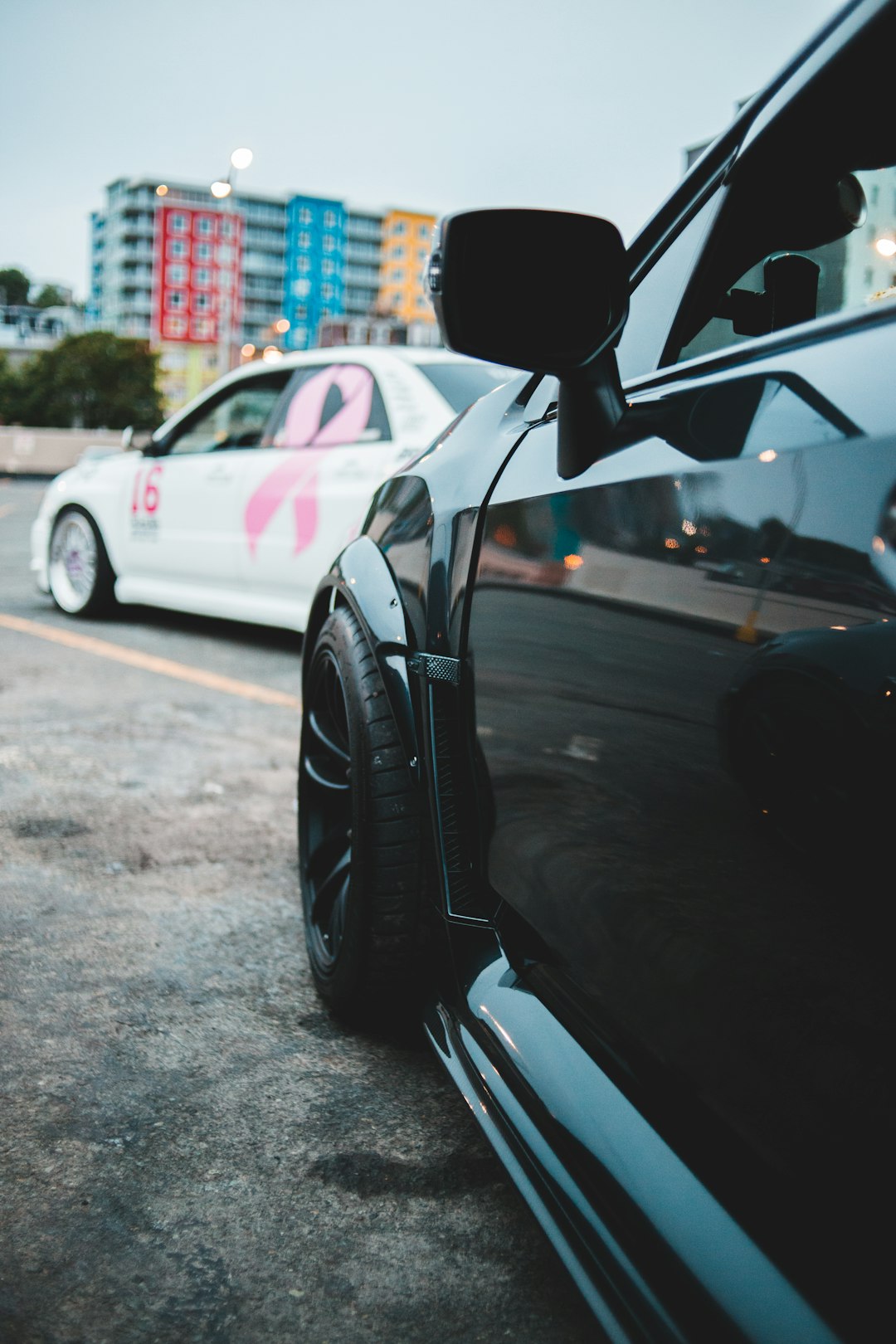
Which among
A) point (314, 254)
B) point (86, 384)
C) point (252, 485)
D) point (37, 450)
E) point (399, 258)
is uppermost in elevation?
point (399, 258)

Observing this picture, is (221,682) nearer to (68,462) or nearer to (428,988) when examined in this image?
(428,988)

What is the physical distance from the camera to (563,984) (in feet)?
4.54

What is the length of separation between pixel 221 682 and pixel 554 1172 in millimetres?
4310

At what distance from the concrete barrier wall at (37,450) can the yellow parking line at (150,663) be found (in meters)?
28.3

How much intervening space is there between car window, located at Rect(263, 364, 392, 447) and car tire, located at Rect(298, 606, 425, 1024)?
3.43 metres

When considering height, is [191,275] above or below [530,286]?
above

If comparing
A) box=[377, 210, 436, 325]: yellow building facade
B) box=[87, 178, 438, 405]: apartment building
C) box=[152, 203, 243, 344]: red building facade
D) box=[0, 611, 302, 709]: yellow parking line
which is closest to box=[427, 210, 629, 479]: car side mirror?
box=[0, 611, 302, 709]: yellow parking line

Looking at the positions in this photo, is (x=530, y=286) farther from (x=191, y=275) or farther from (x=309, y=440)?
(x=191, y=275)

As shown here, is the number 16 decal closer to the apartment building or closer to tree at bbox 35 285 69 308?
the apartment building

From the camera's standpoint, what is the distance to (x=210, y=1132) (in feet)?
5.82

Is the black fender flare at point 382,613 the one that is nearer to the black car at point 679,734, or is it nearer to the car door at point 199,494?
the black car at point 679,734

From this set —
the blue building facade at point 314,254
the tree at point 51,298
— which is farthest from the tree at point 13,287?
the blue building facade at point 314,254

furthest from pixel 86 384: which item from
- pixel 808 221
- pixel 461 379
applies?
pixel 808 221

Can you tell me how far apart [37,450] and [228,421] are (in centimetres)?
2975
